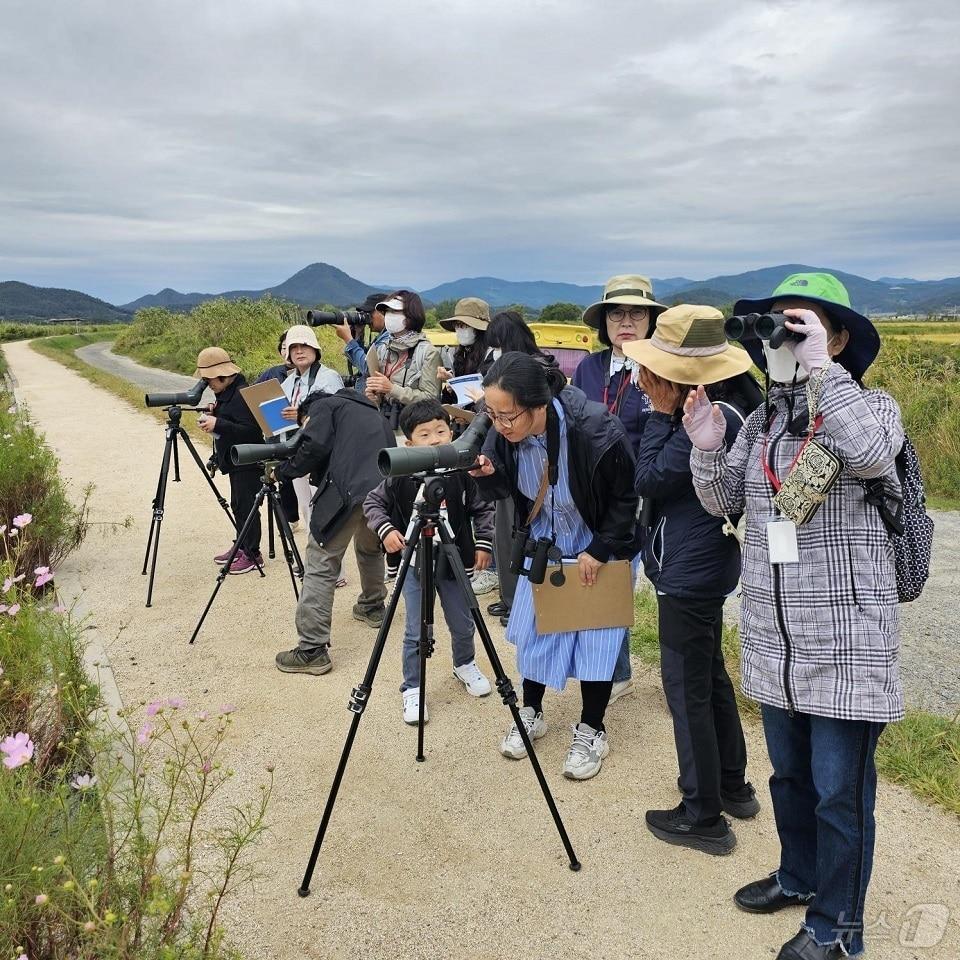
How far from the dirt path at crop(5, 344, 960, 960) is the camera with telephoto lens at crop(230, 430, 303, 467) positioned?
1.20 m

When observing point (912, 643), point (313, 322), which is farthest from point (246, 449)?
point (912, 643)

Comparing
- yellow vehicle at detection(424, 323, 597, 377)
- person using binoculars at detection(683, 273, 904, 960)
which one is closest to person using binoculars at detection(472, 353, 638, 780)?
person using binoculars at detection(683, 273, 904, 960)

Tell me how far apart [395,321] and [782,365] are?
151 inches

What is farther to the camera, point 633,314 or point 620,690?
point 620,690

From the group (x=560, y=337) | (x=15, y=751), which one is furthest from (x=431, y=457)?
(x=560, y=337)

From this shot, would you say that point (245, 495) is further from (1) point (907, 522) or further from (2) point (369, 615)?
(1) point (907, 522)

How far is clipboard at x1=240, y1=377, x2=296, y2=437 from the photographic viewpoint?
4.83 meters

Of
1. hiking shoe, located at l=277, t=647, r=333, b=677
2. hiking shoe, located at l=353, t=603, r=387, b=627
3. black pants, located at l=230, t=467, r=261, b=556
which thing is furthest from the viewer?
black pants, located at l=230, t=467, r=261, b=556

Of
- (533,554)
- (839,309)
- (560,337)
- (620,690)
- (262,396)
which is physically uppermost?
(560,337)

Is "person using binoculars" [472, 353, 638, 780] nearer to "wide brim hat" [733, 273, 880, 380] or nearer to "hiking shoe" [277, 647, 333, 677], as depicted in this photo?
"wide brim hat" [733, 273, 880, 380]

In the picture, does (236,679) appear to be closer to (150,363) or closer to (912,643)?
(912,643)

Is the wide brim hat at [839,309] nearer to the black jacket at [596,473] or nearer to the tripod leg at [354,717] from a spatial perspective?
the black jacket at [596,473]

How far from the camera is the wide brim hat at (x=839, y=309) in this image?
6.35 ft

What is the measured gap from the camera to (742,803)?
285 cm
